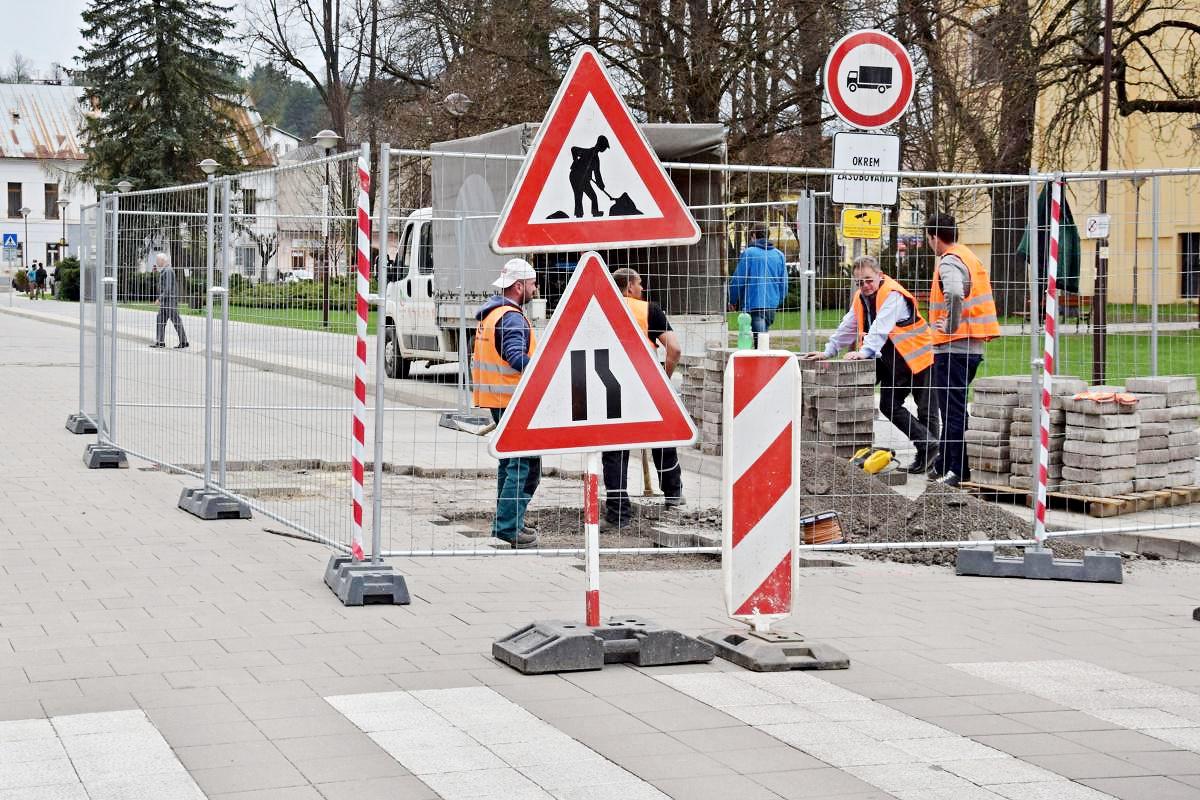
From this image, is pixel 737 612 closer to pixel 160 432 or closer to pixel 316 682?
pixel 316 682

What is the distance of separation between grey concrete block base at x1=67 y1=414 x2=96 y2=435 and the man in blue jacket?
7158mm

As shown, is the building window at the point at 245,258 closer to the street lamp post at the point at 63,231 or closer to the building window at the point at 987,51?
the building window at the point at 987,51

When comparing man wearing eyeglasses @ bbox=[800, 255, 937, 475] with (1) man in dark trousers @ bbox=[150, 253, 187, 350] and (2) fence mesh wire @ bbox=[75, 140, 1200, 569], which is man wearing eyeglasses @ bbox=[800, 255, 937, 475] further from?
(1) man in dark trousers @ bbox=[150, 253, 187, 350]

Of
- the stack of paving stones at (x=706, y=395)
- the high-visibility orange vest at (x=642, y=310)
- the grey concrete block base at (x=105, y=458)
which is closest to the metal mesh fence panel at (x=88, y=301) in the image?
the grey concrete block base at (x=105, y=458)

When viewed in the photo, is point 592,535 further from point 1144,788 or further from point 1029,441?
point 1029,441

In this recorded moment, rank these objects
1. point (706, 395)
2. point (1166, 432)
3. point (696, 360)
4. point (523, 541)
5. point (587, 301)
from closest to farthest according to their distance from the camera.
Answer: point (587, 301)
point (523, 541)
point (1166, 432)
point (696, 360)
point (706, 395)

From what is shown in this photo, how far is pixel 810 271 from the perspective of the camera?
41.0ft

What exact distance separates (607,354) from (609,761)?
6.21 feet

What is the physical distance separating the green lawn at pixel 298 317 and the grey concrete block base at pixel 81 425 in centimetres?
567

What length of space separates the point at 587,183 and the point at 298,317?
3.28m

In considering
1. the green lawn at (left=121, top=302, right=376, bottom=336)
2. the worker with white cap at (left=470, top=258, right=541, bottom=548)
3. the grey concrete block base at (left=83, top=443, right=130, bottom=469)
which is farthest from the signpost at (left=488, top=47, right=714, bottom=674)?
the grey concrete block base at (left=83, top=443, right=130, bottom=469)

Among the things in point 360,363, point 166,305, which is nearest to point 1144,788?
point 360,363

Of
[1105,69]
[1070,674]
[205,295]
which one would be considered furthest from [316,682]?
[1105,69]

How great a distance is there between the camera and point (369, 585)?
305 inches
